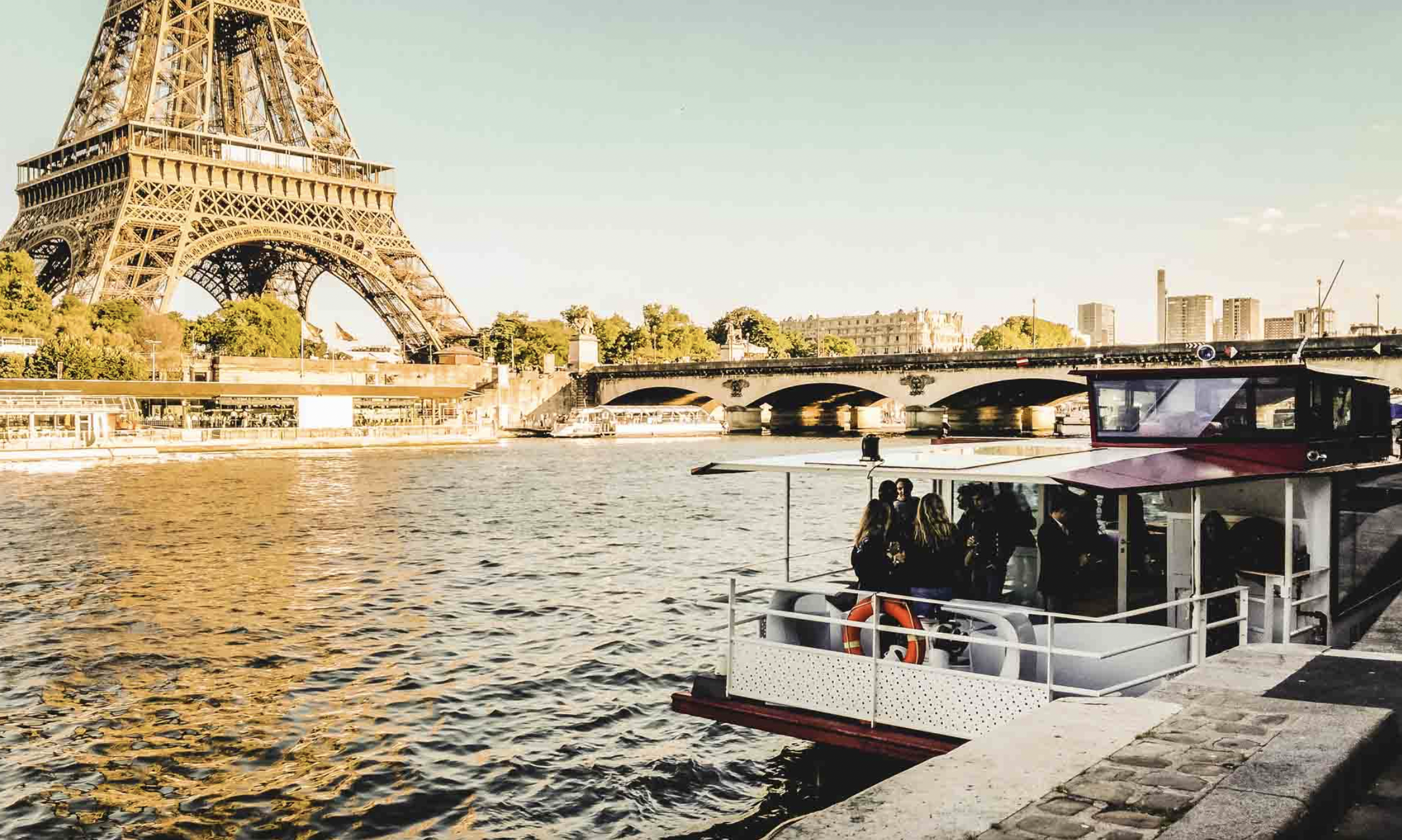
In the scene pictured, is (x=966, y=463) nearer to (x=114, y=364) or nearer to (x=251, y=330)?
(x=114, y=364)

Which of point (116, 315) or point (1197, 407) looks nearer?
point (1197, 407)

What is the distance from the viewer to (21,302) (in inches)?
3182

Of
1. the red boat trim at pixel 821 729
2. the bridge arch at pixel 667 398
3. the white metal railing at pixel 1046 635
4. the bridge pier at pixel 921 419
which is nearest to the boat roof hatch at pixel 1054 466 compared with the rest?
the white metal railing at pixel 1046 635

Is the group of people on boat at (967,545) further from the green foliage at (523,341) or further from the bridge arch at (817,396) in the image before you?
the green foliage at (523,341)

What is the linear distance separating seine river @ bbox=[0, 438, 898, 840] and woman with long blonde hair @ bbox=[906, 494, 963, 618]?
193cm

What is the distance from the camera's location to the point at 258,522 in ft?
112

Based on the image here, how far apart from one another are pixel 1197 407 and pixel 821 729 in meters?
6.14

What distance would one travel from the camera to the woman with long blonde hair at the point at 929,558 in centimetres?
1047

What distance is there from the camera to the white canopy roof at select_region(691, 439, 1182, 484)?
32.9ft

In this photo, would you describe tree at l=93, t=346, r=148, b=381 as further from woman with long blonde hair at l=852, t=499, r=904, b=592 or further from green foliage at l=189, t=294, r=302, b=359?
woman with long blonde hair at l=852, t=499, r=904, b=592

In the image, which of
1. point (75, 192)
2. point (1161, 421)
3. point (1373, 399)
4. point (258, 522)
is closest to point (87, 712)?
point (1161, 421)

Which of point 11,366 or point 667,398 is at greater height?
point 11,366

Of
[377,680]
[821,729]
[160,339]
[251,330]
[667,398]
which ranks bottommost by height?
[377,680]

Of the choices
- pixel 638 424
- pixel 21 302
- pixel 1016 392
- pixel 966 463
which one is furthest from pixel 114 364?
pixel 966 463
